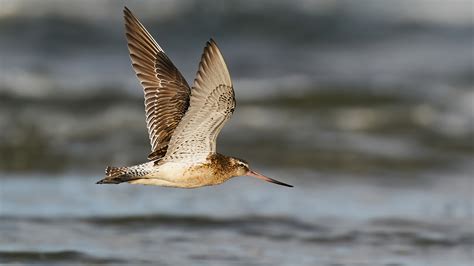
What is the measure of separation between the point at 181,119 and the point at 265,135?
5498 millimetres

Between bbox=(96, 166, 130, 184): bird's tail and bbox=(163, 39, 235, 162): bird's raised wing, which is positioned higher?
bbox=(163, 39, 235, 162): bird's raised wing

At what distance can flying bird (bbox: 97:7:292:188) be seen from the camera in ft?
17.7

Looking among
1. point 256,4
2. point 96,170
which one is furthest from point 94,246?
point 256,4

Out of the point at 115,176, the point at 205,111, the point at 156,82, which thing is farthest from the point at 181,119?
the point at 156,82

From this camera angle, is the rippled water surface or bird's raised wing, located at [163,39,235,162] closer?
bird's raised wing, located at [163,39,235,162]

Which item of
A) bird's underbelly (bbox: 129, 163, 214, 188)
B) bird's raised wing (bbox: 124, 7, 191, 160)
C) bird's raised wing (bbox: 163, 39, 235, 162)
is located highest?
bird's raised wing (bbox: 124, 7, 191, 160)

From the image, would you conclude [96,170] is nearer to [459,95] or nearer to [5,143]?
[5,143]

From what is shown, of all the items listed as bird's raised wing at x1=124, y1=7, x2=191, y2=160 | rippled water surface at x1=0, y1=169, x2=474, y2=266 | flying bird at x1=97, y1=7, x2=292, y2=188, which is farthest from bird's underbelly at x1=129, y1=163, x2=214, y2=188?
rippled water surface at x1=0, y1=169, x2=474, y2=266

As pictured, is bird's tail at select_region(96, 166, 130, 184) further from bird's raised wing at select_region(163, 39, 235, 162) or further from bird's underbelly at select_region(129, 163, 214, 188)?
bird's raised wing at select_region(163, 39, 235, 162)

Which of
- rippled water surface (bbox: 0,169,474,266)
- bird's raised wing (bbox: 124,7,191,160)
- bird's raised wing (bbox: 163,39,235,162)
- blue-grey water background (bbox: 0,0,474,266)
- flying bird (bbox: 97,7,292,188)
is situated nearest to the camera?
bird's raised wing (bbox: 163,39,235,162)

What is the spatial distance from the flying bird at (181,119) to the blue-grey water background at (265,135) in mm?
1005

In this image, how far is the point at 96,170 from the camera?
31.2 ft

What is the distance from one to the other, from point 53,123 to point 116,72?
99.2 inches

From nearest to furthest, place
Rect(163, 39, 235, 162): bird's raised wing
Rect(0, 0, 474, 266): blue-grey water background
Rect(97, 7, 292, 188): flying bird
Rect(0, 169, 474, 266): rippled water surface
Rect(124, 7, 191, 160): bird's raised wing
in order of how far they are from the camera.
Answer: Rect(163, 39, 235, 162): bird's raised wing < Rect(97, 7, 292, 188): flying bird < Rect(124, 7, 191, 160): bird's raised wing < Rect(0, 169, 474, 266): rippled water surface < Rect(0, 0, 474, 266): blue-grey water background
